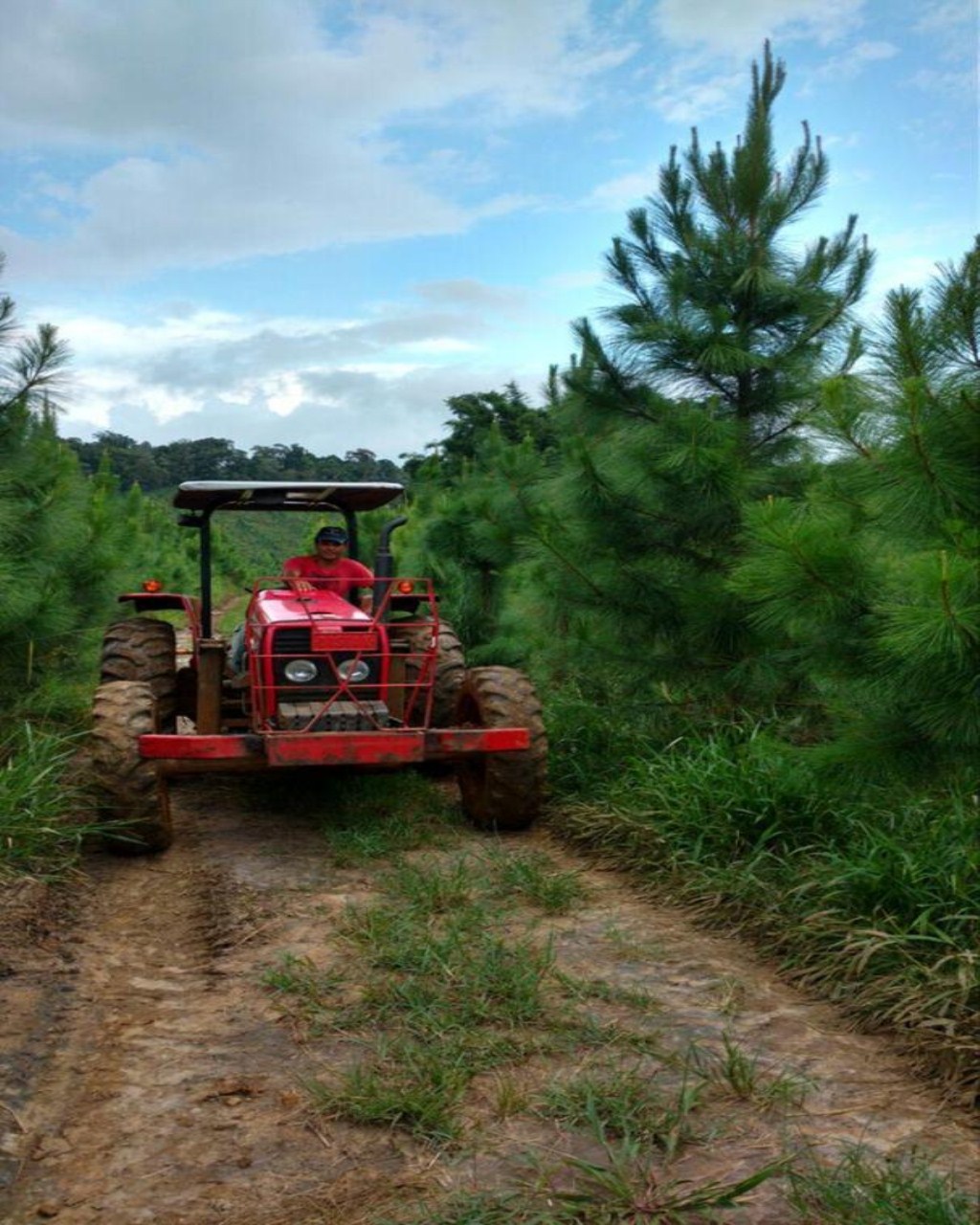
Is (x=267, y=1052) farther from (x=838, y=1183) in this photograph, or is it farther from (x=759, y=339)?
(x=759, y=339)

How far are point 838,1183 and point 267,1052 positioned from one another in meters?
1.53

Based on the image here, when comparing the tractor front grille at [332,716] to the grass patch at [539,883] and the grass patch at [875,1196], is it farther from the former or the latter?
the grass patch at [875,1196]

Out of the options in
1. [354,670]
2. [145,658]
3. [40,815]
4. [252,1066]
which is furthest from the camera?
[145,658]

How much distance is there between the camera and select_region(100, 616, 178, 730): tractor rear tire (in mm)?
6156

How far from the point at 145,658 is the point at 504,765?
6.72 feet

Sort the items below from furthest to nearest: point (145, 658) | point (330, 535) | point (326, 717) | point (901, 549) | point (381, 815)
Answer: point (330, 535), point (145, 658), point (381, 815), point (326, 717), point (901, 549)

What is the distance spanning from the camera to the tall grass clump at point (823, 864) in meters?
3.48

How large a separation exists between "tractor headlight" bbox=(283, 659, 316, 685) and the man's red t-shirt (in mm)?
802

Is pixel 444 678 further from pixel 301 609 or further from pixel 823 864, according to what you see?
pixel 823 864

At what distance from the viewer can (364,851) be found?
17.1 feet

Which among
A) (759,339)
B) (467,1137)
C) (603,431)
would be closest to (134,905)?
(467,1137)

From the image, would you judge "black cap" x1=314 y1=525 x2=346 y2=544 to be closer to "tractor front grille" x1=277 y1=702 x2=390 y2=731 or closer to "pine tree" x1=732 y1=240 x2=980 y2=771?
"tractor front grille" x1=277 y1=702 x2=390 y2=731

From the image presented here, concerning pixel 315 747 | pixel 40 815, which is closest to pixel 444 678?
pixel 315 747

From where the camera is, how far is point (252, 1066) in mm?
3137
